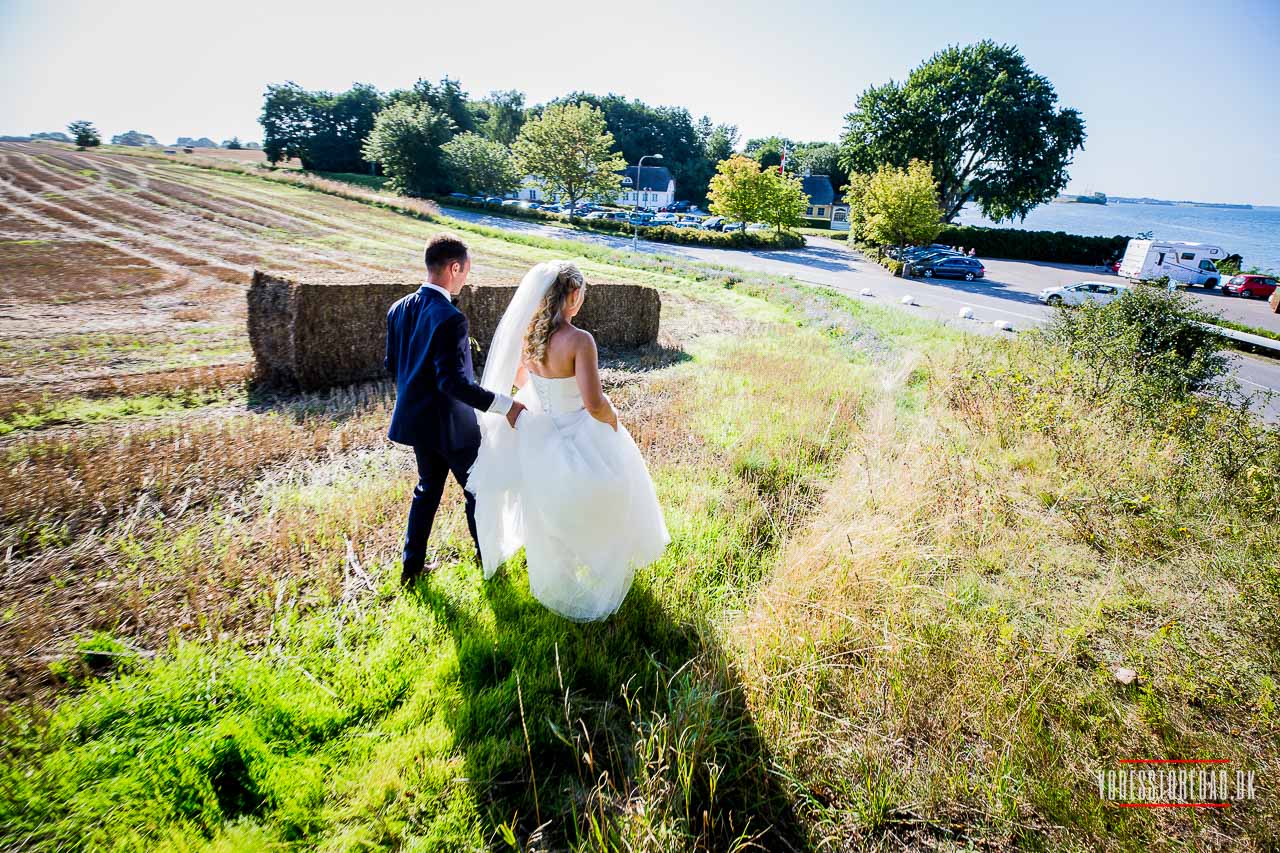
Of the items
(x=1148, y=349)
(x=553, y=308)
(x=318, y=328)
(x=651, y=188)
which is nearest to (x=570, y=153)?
(x=651, y=188)

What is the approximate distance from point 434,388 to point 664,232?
40.2 metres

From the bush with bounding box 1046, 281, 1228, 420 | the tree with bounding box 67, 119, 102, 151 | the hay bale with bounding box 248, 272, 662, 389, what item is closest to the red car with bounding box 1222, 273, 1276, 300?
the bush with bounding box 1046, 281, 1228, 420

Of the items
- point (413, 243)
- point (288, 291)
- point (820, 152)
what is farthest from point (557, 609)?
point (820, 152)

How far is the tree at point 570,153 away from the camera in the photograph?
45250 millimetres

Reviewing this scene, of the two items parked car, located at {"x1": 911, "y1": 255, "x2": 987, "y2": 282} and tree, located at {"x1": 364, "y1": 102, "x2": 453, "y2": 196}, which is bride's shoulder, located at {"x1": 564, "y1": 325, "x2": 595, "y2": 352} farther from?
tree, located at {"x1": 364, "y1": 102, "x2": 453, "y2": 196}

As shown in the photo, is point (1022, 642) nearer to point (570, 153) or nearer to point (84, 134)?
point (570, 153)

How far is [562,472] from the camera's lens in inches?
127

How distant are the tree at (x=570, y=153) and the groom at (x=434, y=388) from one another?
47.4 m

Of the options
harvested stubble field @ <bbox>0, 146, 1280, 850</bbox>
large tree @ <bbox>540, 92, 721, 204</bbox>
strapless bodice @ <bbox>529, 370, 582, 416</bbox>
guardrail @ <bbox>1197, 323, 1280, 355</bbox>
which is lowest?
harvested stubble field @ <bbox>0, 146, 1280, 850</bbox>

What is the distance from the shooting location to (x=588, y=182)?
47.0 metres

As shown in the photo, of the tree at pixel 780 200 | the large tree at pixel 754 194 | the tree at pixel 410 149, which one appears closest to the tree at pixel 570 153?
the tree at pixel 410 149

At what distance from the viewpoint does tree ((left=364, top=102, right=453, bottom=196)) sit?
48.5 metres

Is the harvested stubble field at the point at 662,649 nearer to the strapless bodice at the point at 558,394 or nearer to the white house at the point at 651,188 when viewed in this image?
the strapless bodice at the point at 558,394

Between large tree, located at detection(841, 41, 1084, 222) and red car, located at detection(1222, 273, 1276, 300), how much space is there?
60.0ft
